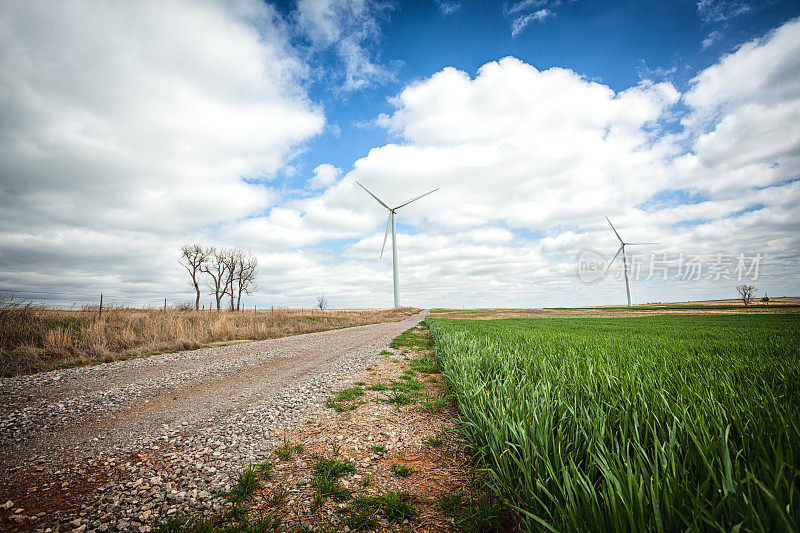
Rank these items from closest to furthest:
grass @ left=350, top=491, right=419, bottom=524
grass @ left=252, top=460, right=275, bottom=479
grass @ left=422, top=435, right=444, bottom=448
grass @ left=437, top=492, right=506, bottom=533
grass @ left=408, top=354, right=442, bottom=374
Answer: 1. grass @ left=437, top=492, right=506, bottom=533
2. grass @ left=350, top=491, right=419, bottom=524
3. grass @ left=252, top=460, right=275, bottom=479
4. grass @ left=422, top=435, right=444, bottom=448
5. grass @ left=408, top=354, right=442, bottom=374

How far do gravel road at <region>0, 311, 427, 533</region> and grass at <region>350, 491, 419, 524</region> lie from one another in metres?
1.82

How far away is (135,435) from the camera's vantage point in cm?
599

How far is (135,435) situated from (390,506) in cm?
568

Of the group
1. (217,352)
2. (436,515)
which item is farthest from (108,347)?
(436,515)

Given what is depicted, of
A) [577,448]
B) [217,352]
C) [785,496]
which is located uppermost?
[785,496]

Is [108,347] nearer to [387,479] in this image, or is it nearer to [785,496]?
[387,479]

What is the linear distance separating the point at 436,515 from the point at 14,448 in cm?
782

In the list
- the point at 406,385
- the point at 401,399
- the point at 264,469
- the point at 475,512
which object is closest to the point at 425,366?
the point at 406,385

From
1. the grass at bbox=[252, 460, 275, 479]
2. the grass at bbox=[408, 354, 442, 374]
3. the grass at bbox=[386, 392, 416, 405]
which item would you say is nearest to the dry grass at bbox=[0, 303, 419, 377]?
the grass at bbox=[252, 460, 275, 479]

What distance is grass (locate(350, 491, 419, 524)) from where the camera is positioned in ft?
11.5

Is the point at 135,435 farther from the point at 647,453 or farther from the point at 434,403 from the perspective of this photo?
the point at 647,453

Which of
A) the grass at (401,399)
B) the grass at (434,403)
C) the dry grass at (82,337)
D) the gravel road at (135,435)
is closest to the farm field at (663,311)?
the dry grass at (82,337)

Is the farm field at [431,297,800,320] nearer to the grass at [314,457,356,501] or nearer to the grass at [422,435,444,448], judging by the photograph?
the grass at [422,435,444,448]

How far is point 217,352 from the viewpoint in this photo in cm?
1623
